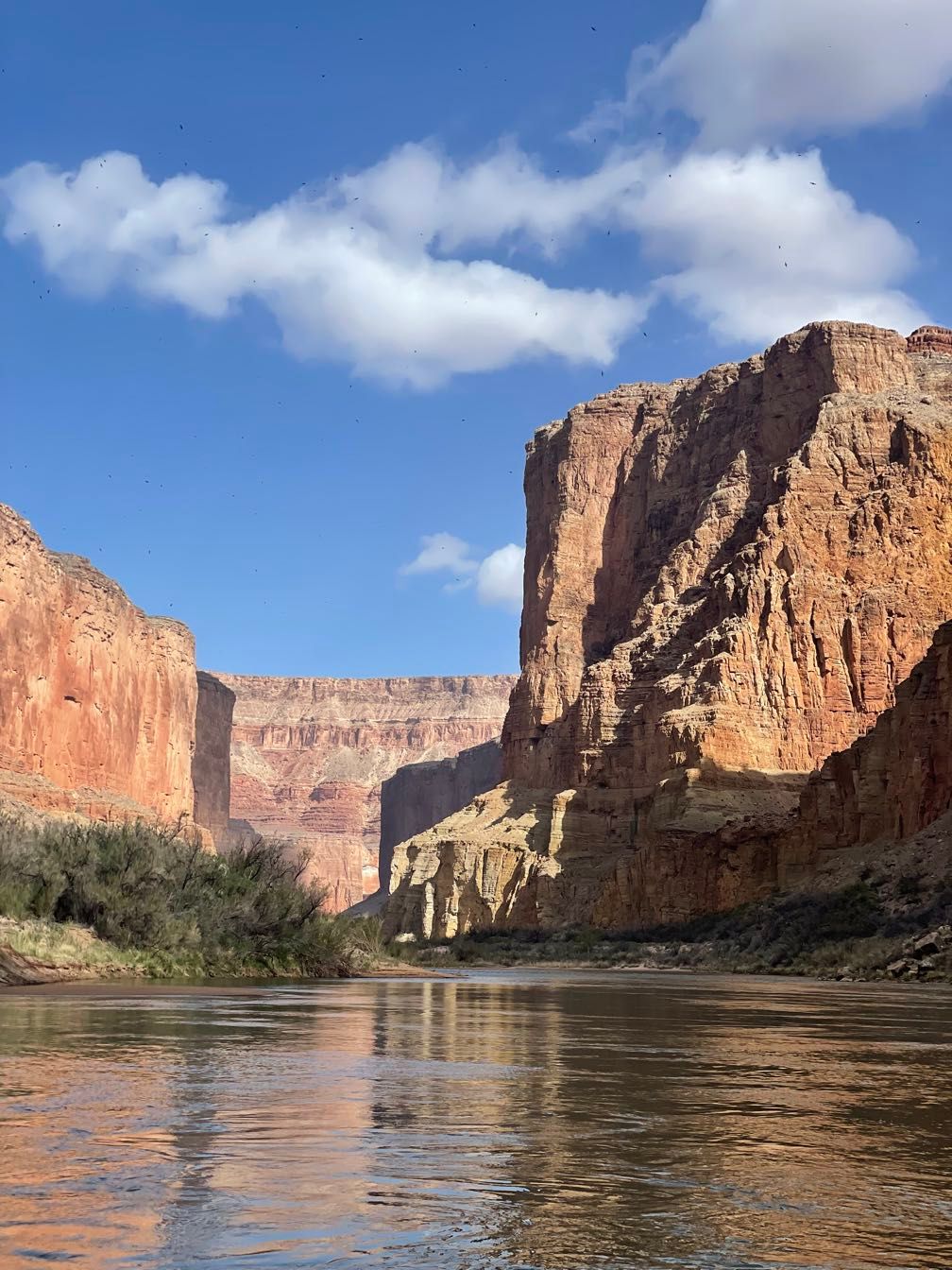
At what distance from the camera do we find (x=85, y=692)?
9988cm

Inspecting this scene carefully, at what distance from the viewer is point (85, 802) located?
89.9 metres

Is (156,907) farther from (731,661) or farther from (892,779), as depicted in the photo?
(731,661)

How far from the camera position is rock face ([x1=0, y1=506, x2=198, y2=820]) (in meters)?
88.0

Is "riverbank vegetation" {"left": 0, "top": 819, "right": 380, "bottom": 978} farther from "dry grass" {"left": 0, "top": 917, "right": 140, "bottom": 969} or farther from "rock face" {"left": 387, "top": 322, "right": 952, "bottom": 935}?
"rock face" {"left": 387, "top": 322, "right": 952, "bottom": 935}

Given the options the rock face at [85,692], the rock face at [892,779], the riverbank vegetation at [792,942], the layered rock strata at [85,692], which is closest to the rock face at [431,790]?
the layered rock strata at [85,692]

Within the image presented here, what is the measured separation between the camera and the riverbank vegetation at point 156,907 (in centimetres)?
2011

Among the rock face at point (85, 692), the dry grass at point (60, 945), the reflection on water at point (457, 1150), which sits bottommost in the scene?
the reflection on water at point (457, 1150)

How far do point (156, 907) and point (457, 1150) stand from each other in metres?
16.7

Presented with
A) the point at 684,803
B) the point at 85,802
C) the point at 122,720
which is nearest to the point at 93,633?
the point at 122,720

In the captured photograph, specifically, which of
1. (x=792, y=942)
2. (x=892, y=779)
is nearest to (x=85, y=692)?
(x=892, y=779)

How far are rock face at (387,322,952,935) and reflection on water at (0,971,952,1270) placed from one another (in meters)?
63.3

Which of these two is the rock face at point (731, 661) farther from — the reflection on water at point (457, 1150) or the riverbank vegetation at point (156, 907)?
the reflection on water at point (457, 1150)

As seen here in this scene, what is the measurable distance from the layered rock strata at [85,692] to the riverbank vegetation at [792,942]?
2071 cm

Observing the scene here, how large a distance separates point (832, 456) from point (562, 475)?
33.6 metres
